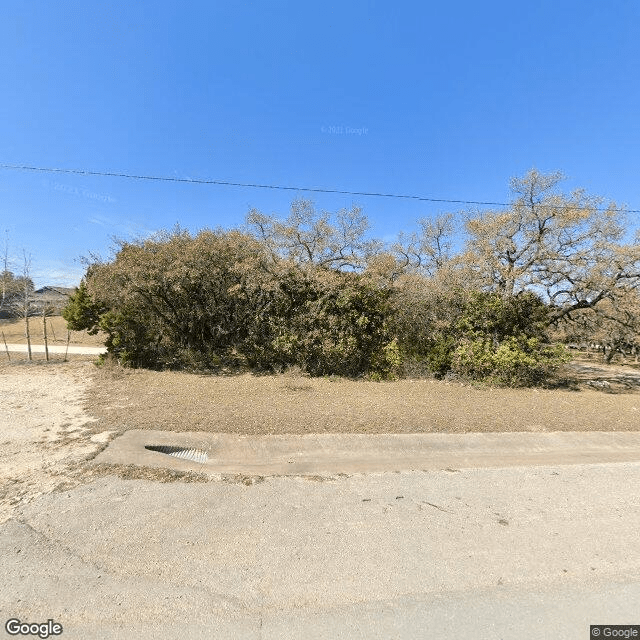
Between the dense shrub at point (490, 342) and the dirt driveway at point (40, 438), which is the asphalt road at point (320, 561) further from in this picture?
the dense shrub at point (490, 342)

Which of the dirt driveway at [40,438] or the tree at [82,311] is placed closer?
the dirt driveway at [40,438]

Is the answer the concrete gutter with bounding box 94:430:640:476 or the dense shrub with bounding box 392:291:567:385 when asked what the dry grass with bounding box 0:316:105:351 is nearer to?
the concrete gutter with bounding box 94:430:640:476

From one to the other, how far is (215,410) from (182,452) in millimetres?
1580

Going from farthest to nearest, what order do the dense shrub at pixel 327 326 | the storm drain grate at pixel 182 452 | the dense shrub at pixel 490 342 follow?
the dense shrub at pixel 327 326
the dense shrub at pixel 490 342
the storm drain grate at pixel 182 452

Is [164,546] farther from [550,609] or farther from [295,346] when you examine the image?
[295,346]

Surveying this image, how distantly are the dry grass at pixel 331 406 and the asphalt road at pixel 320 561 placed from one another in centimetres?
181

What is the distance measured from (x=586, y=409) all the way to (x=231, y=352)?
9.24m

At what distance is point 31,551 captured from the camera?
2.38 metres

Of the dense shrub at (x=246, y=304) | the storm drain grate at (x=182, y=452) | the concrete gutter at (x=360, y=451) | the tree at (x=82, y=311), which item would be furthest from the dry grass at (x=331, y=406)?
the tree at (x=82, y=311)

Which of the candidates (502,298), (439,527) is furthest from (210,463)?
(502,298)

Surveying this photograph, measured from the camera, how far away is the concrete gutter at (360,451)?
3.99m

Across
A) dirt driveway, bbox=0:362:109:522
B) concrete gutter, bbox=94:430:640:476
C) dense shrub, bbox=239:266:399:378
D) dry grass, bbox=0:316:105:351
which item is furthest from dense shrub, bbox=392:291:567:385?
dry grass, bbox=0:316:105:351

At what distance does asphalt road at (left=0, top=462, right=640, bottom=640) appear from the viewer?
1.96m

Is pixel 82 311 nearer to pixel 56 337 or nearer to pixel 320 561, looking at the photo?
pixel 320 561
